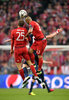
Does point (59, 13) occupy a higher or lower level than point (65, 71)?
higher

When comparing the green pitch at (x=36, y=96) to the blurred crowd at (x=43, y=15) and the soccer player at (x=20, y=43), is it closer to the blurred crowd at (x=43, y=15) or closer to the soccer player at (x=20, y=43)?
the soccer player at (x=20, y=43)

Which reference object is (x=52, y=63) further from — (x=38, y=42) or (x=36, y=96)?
(x=36, y=96)

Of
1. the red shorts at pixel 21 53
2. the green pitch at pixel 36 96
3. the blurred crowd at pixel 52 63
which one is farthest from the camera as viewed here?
the blurred crowd at pixel 52 63

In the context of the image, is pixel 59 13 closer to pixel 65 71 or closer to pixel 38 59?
pixel 65 71

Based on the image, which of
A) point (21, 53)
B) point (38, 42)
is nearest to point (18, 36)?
point (21, 53)

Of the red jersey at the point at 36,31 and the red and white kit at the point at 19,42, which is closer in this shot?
the red and white kit at the point at 19,42

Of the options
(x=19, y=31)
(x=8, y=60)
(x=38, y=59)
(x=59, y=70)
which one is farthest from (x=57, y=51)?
(x=19, y=31)

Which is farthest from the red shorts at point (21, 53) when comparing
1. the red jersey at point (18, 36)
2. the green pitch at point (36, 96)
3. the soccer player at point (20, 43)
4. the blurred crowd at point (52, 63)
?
the blurred crowd at point (52, 63)

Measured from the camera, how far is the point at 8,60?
14.5 meters

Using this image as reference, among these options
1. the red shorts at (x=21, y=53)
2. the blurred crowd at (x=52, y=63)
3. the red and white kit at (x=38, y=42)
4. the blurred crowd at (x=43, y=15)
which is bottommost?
the blurred crowd at (x=52, y=63)

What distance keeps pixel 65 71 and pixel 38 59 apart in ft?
12.8

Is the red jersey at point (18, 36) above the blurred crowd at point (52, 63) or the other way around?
above

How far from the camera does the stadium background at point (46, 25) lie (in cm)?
1434

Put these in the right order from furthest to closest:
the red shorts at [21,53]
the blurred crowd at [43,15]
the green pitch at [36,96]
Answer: the blurred crowd at [43,15], the red shorts at [21,53], the green pitch at [36,96]
